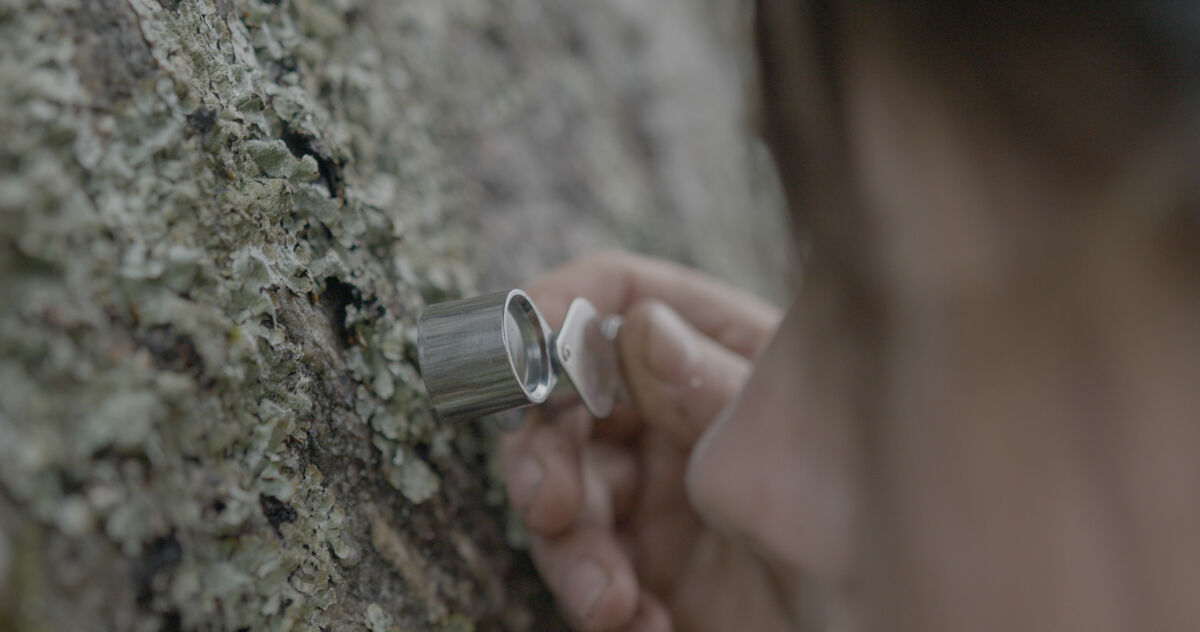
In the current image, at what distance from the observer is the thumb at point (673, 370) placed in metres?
0.80

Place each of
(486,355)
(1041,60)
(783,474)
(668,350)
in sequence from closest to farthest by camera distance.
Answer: (1041,60) → (486,355) → (783,474) → (668,350)

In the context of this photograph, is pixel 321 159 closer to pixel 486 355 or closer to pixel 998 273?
pixel 486 355

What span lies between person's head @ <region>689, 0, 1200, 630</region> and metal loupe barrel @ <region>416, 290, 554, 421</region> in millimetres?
232

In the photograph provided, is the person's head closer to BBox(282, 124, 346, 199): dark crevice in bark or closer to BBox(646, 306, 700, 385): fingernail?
BBox(646, 306, 700, 385): fingernail

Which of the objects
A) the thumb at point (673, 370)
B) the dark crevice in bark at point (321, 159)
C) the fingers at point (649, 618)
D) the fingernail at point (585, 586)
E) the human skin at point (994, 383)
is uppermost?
the human skin at point (994, 383)

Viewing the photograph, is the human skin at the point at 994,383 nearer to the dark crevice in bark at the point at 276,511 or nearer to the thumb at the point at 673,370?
the thumb at the point at 673,370

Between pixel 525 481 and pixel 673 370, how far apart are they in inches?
6.7

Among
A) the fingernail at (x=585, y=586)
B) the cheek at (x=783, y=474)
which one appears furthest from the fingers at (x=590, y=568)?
the cheek at (x=783, y=474)

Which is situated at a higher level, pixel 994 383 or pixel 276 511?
pixel 994 383

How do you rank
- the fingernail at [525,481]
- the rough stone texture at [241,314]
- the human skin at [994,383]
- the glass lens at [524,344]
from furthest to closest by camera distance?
the fingernail at [525,481] → the glass lens at [524,344] → the human skin at [994,383] → the rough stone texture at [241,314]

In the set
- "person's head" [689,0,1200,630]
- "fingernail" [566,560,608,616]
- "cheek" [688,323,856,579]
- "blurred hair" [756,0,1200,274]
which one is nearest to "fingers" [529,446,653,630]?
"fingernail" [566,560,608,616]

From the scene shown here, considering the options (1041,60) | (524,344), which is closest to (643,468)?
(524,344)

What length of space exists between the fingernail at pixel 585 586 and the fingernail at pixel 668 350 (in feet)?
0.60

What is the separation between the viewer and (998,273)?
550 millimetres
